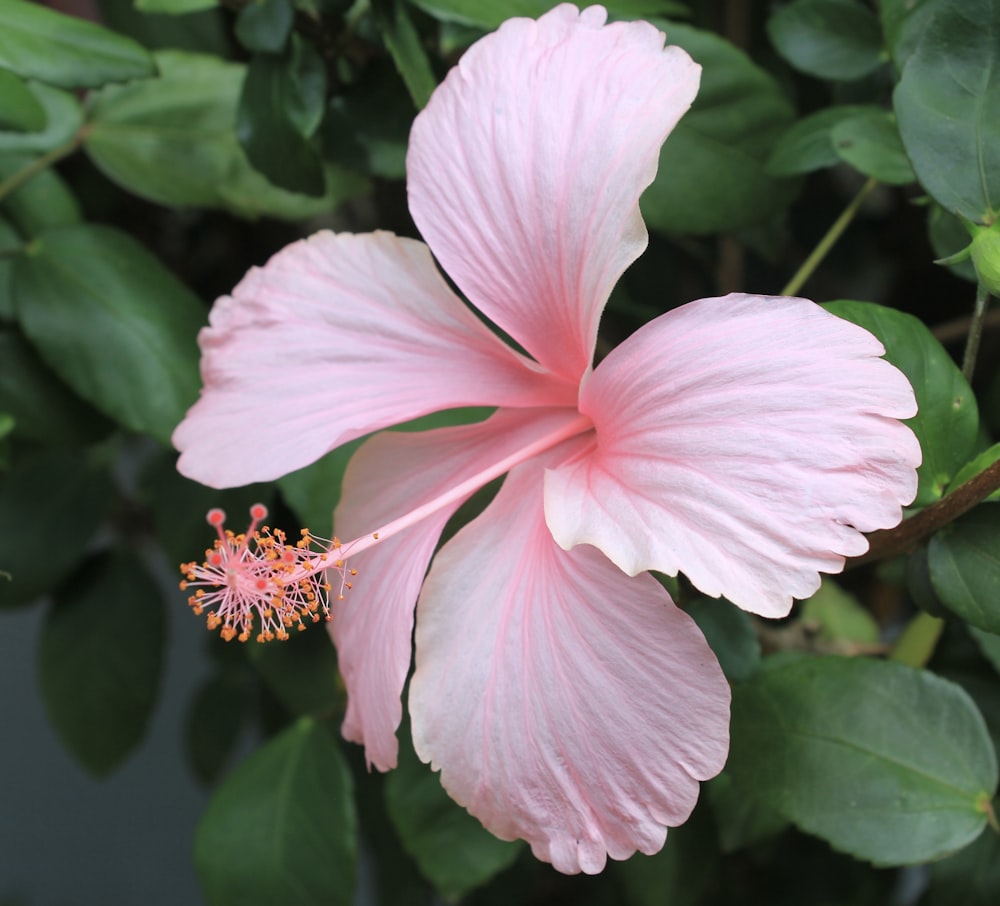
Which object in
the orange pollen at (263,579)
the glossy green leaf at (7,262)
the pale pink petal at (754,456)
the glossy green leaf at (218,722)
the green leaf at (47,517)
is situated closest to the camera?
the pale pink petal at (754,456)

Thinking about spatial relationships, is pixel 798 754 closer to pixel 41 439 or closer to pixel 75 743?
pixel 41 439

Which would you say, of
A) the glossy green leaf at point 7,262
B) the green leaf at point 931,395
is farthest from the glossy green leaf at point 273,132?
the green leaf at point 931,395

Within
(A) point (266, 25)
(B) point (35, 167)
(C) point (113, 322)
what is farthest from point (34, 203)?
(A) point (266, 25)

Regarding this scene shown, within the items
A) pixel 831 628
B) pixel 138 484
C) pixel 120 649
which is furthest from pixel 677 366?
pixel 138 484

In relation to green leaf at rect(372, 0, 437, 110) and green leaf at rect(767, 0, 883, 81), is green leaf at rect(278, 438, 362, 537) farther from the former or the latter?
green leaf at rect(767, 0, 883, 81)

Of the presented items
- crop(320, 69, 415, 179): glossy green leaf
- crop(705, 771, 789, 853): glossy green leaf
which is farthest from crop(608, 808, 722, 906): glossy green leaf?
crop(320, 69, 415, 179): glossy green leaf

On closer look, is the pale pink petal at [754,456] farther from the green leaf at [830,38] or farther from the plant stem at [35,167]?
the plant stem at [35,167]

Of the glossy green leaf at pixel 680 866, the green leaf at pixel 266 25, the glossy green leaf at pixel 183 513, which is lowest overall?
the glossy green leaf at pixel 680 866
